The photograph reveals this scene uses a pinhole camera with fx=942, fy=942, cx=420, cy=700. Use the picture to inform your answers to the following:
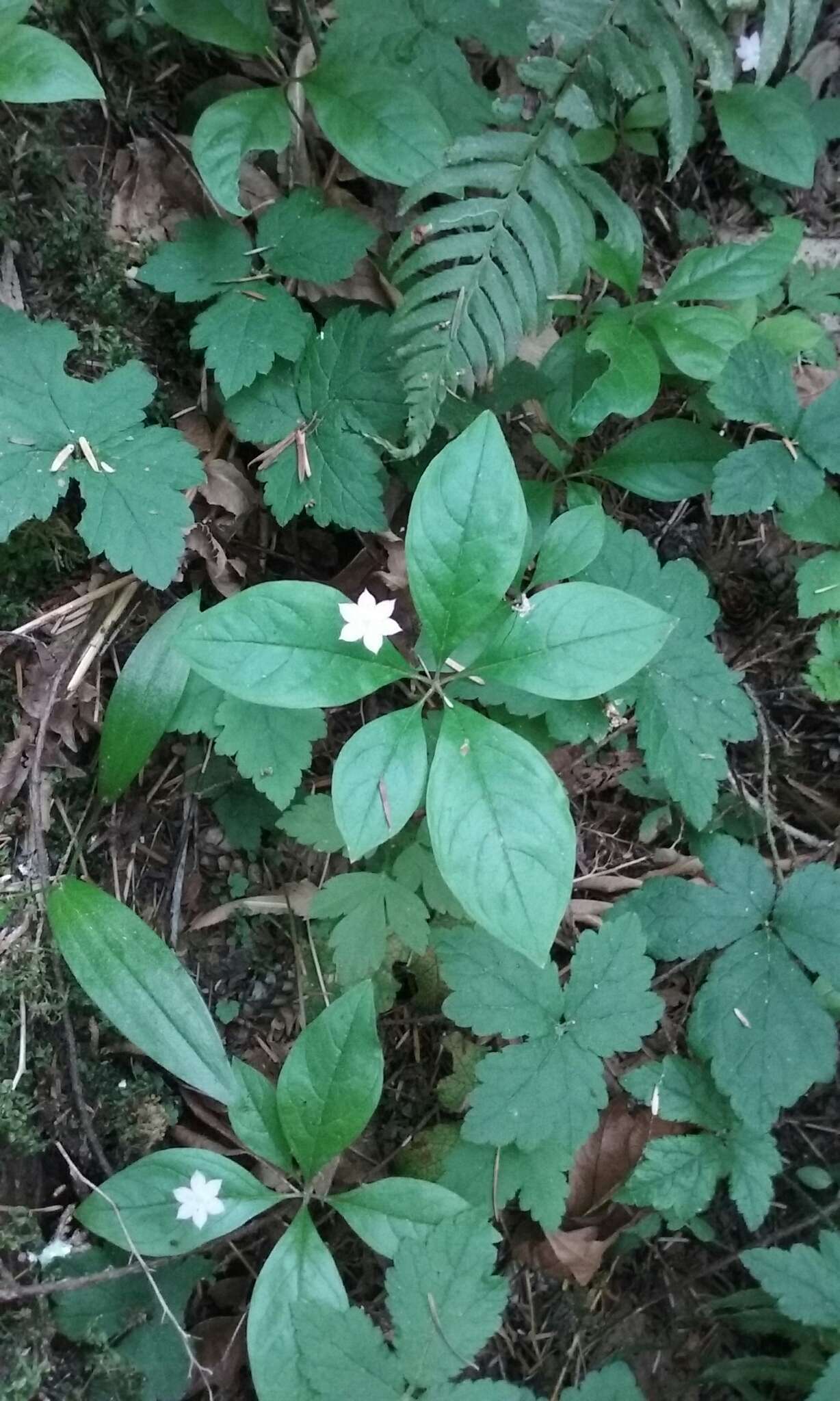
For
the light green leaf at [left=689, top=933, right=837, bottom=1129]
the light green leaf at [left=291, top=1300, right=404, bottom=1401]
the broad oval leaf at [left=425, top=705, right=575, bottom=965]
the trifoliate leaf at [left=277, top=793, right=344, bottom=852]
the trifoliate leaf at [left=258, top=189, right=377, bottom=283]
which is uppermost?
the trifoliate leaf at [left=258, top=189, right=377, bottom=283]

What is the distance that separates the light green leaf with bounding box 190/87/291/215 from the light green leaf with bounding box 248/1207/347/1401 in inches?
75.5

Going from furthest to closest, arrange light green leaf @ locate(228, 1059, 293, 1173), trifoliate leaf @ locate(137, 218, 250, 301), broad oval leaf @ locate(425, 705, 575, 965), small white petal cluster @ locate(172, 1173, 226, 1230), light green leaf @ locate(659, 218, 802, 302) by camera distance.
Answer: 1. light green leaf @ locate(659, 218, 802, 302)
2. trifoliate leaf @ locate(137, 218, 250, 301)
3. light green leaf @ locate(228, 1059, 293, 1173)
4. small white petal cluster @ locate(172, 1173, 226, 1230)
5. broad oval leaf @ locate(425, 705, 575, 965)

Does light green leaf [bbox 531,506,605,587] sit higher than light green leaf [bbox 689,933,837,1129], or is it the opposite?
light green leaf [bbox 531,506,605,587]

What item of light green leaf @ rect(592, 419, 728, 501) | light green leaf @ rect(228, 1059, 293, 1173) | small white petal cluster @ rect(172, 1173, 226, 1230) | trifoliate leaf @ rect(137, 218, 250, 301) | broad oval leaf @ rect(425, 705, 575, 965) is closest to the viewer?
broad oval leaf @ rect(425, 705, 575, 965)

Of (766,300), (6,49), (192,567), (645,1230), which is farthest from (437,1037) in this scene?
(6,49)

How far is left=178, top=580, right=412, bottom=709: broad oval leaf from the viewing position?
1542 millimetres

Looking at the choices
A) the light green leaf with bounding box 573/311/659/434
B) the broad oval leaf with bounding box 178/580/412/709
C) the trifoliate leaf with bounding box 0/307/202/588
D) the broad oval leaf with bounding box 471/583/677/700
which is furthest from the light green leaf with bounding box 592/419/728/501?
the trifoliate leaf with bounding box 0/307/202/588

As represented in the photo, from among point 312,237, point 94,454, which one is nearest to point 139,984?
point 94,454

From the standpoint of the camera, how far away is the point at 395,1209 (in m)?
1.75

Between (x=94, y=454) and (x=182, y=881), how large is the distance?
0.89m

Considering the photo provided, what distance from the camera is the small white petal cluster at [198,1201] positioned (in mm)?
1691

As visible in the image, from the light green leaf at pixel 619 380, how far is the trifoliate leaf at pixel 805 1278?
165cm

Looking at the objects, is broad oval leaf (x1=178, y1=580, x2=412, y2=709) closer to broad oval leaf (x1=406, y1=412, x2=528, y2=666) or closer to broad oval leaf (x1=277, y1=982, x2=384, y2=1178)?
broad oval leaf (x1=406, y1=412, x2=528, y2=666)

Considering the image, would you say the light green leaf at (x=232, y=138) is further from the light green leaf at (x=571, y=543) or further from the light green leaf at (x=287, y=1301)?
the light green leaf at (x=287, y=1301)
